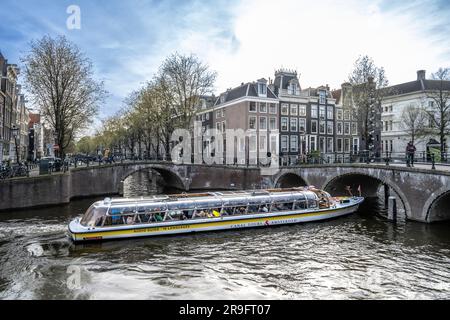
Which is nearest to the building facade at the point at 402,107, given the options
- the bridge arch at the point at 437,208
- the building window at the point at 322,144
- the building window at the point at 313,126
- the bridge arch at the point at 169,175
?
the building window at the point at 322,144

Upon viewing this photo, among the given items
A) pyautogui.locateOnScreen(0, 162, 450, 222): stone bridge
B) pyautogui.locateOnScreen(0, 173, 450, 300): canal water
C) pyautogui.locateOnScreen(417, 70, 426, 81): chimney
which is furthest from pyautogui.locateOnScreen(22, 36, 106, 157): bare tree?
pyautogui.locateOnScreen(417, 70, 426, 81): chimney

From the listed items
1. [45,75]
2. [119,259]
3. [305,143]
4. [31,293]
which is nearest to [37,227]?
[119,259]

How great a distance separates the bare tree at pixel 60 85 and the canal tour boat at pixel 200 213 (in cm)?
1966

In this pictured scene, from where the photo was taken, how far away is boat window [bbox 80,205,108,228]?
59.0ft

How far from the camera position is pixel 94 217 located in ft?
59.7

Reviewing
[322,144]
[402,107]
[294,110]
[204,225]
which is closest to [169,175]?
[294,110]

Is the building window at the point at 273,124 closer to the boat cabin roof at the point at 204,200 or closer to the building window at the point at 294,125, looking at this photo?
the building window at the point at 294,125

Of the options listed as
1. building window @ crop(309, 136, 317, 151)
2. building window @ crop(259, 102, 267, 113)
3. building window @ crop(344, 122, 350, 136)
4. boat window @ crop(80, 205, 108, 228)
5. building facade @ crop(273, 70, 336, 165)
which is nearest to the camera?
boat window @ crop(80, 205, 108, 228)

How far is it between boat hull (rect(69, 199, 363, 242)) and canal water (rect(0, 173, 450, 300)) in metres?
0.46

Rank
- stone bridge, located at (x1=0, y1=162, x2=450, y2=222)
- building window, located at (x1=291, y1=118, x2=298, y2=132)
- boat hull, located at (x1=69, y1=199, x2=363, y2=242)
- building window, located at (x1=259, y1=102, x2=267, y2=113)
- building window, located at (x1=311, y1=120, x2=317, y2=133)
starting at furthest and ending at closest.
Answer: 1. building window, located at (x1=311, y1=120, x2=317, y2=133)
2. building window, located at (x1=291, y1=118, x2=298, y2=132)
3. building window, located at (x1=259, y1=102, x2=267, y2=113)
4. stone bridge, located at (x1=0, y1=162, x2=450, y2=222)
5. boat hull, located at (x1=69, y1=199, x2=363, y2=242)

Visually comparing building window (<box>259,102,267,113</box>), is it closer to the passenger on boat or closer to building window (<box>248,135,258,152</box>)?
building window (<box>248,135,258,152</box>)

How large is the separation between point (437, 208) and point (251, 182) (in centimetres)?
2211
